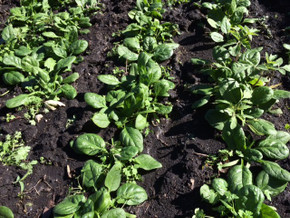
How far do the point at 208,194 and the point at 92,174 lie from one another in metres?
1.03

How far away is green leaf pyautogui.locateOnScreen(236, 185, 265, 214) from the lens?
2227 millimetres

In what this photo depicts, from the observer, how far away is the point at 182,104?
3.26m

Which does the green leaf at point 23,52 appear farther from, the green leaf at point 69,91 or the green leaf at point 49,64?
the green leaf at point 69,91

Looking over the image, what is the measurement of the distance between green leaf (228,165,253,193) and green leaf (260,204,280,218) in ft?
0.80

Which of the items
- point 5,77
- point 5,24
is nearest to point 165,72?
point 5,77

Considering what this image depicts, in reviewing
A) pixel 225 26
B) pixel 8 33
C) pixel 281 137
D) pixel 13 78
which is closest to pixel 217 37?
pixel 225 26

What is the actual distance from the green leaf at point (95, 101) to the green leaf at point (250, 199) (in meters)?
1.60

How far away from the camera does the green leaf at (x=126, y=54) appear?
3578 mm

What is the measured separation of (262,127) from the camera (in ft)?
9.23

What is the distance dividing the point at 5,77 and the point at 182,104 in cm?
212

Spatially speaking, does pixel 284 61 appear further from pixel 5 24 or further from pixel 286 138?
pixel 5 24

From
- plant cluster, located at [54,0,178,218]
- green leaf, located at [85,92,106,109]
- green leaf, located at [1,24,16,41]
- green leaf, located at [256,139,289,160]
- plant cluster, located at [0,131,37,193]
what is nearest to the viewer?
plant cluster, located at [54,0,178,218]

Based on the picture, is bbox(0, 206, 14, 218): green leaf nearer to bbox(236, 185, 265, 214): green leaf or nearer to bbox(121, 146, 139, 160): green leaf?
bbox(121, 146, 139, 160): green leaf

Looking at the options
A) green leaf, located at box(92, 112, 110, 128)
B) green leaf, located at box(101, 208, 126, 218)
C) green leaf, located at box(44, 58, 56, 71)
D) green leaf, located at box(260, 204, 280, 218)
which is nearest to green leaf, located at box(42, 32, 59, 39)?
green leaf, located at box(44, 58, 56, 71)
